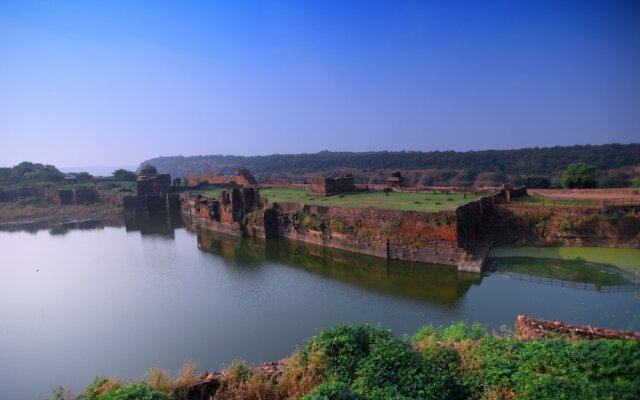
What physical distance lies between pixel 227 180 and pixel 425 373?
38.5m

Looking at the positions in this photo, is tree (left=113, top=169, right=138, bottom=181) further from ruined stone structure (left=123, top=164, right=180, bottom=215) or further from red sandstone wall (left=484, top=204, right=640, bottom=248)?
red sandstone wall (left=484, top=204, right=640, bottom=248)

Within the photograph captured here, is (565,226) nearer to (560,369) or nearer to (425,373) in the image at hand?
(560,369)

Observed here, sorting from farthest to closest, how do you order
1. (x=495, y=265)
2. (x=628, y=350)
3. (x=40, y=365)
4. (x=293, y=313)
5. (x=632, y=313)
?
(x=495, y=265) < (x=293, y=313) < (x=632, y=313) < (x=40, y=365) < (x=628, y=350)

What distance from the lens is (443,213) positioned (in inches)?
609

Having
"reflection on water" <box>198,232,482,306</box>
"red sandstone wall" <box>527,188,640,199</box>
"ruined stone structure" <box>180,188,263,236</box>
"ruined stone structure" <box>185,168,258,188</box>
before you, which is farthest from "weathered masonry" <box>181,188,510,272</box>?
"ruined stone structure" <box>185,168,258,188</box>

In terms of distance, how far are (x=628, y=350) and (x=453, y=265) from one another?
1043 cm

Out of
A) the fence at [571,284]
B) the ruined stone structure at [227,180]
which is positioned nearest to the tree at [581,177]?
the fence at [571,284]

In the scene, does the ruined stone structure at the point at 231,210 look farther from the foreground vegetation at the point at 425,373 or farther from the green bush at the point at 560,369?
Answer: the green bush at the point at 560,369

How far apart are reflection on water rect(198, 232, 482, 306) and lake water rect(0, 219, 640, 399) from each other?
7 cm

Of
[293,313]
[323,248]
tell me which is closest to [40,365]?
[293,313]

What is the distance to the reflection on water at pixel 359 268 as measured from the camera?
1281cm

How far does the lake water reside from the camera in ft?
30.3

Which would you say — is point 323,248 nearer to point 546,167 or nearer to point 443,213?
point 443,213

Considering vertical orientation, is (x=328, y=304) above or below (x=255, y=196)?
below
